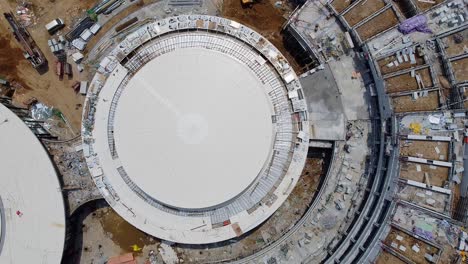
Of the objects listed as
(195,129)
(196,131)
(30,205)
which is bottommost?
(30,205)

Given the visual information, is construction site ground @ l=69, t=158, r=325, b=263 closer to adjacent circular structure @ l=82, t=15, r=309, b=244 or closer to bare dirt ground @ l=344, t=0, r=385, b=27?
adjacent circular structure @ l=82, t=15, r=309, b=244

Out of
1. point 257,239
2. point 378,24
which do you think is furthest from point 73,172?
point 378,24

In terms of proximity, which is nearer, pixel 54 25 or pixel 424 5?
pixel 424 5

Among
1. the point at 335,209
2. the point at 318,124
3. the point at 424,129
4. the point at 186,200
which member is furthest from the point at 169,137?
the point at 424,129

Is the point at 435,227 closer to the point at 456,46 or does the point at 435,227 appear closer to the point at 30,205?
the point at 456,46

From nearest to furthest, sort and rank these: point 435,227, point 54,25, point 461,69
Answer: point 435,227 → point 461,69 → point 54,25

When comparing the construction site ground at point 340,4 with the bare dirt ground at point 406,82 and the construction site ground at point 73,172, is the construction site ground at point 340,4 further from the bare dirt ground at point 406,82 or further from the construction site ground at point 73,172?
the construction site ground at point 73,172
